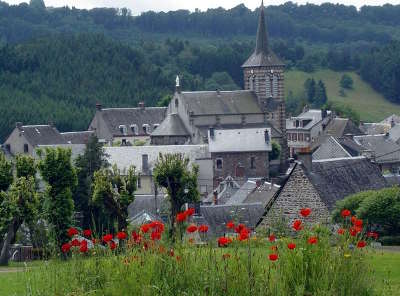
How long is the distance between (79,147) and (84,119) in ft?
136

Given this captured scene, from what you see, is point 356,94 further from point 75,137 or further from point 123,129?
point 75,137

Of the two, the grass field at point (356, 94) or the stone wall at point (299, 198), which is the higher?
the stone wall at point (299, 198)

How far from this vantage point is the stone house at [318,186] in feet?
128

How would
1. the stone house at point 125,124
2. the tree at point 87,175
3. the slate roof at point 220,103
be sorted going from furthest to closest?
the stone house at point 125,124, the slate roof at point 220,103, the tree at point 87,175

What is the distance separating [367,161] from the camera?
155ft

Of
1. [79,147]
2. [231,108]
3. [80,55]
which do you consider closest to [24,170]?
[79,147]

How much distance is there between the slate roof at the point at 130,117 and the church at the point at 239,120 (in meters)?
10.0

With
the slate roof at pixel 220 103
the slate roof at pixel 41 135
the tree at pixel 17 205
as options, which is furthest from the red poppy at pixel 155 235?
the slate roof at pixel 41 135

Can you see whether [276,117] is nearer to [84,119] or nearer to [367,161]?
[84,119]

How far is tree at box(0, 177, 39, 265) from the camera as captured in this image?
114 ft

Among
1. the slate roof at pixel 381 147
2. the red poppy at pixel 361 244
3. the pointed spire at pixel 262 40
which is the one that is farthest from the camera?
the pointed spire at pixel 262 40

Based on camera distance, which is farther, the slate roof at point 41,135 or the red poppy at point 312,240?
the slate roof at point 41,135

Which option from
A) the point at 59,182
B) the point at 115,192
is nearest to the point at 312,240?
the point at 115,192

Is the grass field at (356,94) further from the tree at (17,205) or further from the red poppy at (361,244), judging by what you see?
the red poppy at (361,244)
